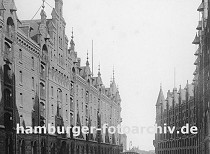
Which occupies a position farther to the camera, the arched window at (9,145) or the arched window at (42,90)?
the arched window at (42,90)

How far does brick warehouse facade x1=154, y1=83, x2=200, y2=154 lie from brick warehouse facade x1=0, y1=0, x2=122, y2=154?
68.6 feet

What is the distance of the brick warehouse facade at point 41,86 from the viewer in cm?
3706

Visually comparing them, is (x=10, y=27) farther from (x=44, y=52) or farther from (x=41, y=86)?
(x=41, y=86)

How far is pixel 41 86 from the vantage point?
152 feet

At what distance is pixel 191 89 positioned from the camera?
85562 millimetres

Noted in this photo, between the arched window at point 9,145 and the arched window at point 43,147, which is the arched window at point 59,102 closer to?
the arched window at point 43,147

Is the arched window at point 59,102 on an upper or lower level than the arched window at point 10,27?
lower

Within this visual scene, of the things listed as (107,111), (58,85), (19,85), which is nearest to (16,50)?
(19,85)

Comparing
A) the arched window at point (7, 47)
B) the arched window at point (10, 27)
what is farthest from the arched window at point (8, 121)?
the arched window at point (10, 27)

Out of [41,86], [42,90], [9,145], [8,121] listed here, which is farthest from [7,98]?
[42,90]

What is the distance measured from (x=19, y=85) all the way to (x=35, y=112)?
527cm

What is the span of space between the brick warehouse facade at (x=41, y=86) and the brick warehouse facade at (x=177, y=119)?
20.9 meters

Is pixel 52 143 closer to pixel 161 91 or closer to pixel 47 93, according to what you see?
pixel 47 93

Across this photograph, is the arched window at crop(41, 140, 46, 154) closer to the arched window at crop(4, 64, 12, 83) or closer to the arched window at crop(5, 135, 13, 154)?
the arched window at crop(5, 135, 13, 154)
